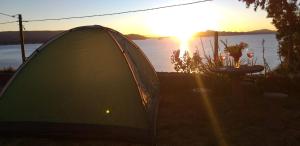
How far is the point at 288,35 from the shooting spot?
17734mm

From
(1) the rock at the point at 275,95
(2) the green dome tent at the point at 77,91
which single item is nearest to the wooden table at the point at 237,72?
(1) the rock at the point at 275,95

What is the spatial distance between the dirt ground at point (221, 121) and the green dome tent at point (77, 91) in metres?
0.26

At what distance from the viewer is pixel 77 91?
21.0ft

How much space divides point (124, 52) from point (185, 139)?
5.71 ft

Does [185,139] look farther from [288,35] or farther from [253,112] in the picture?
[288,35]

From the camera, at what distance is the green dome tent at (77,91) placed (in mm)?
6180

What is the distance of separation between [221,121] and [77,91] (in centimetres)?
268

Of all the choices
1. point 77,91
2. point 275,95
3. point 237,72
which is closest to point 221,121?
point 237,72

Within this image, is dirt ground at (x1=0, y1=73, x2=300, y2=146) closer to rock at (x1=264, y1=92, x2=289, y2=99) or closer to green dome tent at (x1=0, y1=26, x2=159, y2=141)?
rock at (x1=264, y1=92, x2=289, y2=99)

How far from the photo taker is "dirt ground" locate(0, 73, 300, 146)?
20.1ft

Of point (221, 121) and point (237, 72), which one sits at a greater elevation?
point (237, 72)

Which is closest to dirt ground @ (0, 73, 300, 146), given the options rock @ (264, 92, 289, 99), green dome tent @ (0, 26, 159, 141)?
rock @ (264, 92, 289, 99)

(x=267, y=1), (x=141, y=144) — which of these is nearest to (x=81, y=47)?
(x=141, y=144)

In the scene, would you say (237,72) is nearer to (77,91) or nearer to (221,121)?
(221,121)
